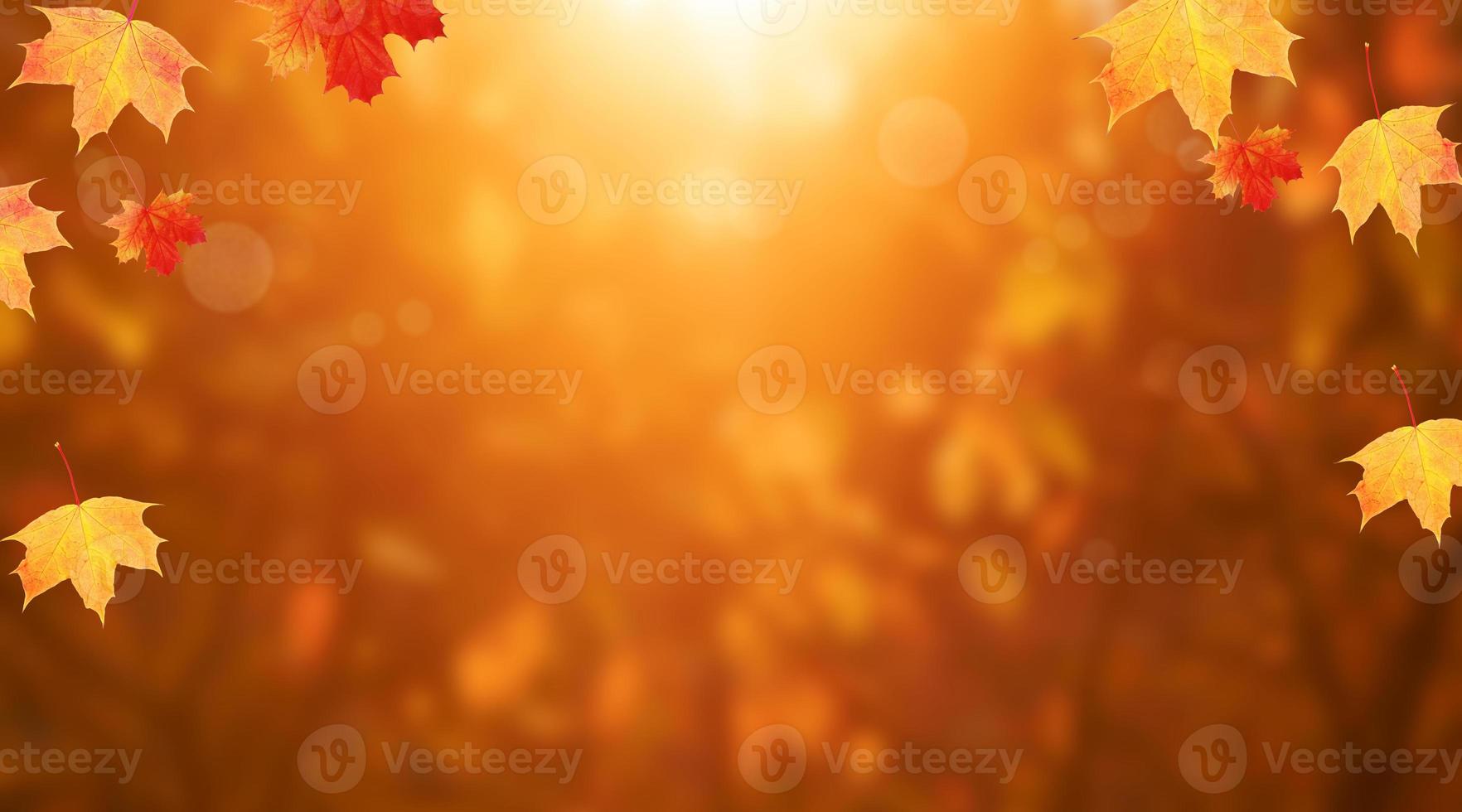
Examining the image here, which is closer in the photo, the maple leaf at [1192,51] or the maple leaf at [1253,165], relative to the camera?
the maple leaf at [1192,51]

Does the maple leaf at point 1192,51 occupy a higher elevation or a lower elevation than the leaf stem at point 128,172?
lower

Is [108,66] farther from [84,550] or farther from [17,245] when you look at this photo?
[84,550]

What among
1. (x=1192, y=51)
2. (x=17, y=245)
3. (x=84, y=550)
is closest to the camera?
(x=1192, y=51)

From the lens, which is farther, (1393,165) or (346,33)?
(1393,165)

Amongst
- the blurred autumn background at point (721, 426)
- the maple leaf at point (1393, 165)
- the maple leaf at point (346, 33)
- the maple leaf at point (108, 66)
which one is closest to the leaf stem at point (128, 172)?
the blurred autumn background at point (721, 426)

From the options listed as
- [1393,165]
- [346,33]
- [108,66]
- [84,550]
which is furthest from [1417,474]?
[84,550]

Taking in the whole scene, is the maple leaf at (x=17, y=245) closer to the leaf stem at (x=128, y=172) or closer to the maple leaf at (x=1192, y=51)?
the leaf stem at (x=128, y=172)

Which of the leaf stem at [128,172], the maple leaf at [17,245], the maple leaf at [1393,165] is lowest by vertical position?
the maple leaf at [17,245]

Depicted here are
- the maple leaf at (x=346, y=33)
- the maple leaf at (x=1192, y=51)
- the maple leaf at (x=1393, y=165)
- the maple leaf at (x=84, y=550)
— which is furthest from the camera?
the maple leaf at (x=84, y=550)
